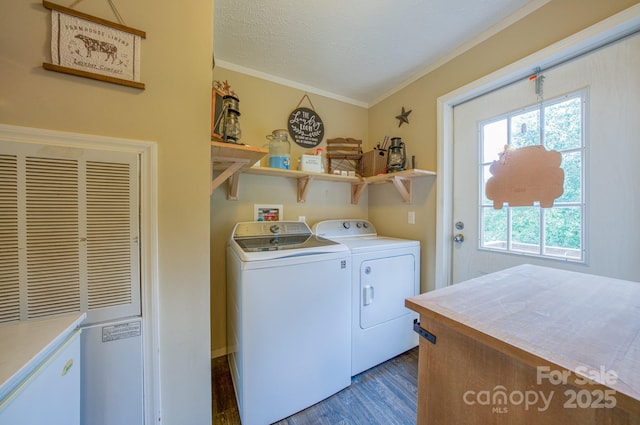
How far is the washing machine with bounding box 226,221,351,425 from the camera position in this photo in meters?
1.24

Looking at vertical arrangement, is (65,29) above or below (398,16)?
below

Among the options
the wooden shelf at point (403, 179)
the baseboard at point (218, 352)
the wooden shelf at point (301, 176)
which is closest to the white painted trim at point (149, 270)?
the wooden shelf at point (301, 176)

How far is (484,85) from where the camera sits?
5.21ft

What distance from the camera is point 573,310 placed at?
2.13 ft

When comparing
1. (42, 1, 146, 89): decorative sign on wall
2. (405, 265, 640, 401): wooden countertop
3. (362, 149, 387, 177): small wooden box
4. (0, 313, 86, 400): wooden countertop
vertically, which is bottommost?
(0, 313, 86, 400): wooden countertop

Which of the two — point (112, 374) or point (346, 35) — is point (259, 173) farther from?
point (112, 374)

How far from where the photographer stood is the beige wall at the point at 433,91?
1.24 metres

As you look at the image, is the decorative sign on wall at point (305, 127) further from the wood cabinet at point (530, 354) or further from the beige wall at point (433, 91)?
the wood cabinet at point (530, 354)

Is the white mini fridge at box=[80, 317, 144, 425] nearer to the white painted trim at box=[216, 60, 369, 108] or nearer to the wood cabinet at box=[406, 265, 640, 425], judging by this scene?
the wood cabinet at box=[406, 265, 640, 425]

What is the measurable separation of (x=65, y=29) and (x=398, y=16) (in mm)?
1681

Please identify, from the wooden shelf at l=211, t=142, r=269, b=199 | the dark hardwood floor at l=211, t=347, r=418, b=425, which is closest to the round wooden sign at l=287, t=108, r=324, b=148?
the wooden shelf at l=211, t=142, r=269, b=199

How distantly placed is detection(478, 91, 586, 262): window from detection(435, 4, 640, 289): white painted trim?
223mm

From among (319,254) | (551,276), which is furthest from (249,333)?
(551,276)

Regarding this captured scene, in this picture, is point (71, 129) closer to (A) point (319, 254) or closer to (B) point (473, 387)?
(A) point (319, 254)
